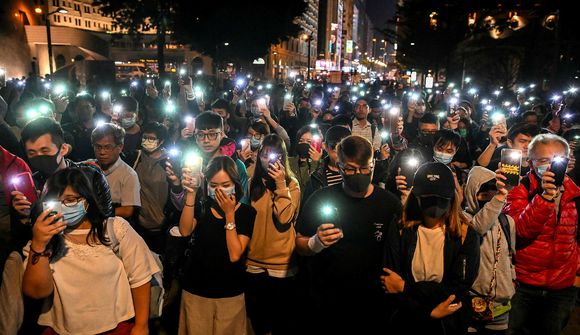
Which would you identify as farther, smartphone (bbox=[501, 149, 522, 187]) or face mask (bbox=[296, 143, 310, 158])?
face mask (bbox=[296, 143, 310, 158])

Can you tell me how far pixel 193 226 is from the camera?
3.90 m

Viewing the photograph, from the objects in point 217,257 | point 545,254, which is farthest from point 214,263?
point 545,254

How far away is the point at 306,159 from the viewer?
5.89m

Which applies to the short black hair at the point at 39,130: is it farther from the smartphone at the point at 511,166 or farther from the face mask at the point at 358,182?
the smartphone at the point at 511,166

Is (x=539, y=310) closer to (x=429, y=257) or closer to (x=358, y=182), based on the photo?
(x=429, y=257)

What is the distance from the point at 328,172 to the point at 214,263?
209 cm

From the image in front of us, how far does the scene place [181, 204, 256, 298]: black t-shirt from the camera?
3.68 m

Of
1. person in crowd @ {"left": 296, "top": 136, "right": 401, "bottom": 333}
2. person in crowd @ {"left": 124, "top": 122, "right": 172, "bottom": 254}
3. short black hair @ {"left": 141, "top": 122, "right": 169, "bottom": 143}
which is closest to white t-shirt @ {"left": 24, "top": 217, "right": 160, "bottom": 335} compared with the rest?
person in crowd @ {"left": 296, "top": 136, "right": 401, "bottom": 333}

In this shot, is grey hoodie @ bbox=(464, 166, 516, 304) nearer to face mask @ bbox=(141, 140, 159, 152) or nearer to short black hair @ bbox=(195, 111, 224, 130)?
short black hair @ bbox=(195, 111, 224, 130)

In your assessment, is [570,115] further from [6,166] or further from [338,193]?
[6,166]

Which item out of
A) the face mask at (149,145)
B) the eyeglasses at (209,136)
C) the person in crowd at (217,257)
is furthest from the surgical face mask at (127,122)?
the person in crowd at (217,257)

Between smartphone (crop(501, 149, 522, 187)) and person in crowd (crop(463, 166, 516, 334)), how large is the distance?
0.30 ft

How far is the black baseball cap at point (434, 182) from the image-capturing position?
3167mm

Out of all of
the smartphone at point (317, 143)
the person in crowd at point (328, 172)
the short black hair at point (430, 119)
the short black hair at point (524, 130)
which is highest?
the short black hair at point (430, 119)
